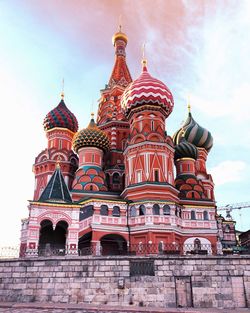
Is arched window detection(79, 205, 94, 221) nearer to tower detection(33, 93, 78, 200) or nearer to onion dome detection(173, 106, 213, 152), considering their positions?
tower detection(33, 93, 78, 200)

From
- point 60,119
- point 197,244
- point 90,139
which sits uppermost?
point 60,119

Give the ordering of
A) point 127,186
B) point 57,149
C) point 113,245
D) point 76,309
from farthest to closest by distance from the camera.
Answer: point 57,149
point 127,186
point 113,245
point 76,309

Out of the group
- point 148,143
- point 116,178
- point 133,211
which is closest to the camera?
point 133,211

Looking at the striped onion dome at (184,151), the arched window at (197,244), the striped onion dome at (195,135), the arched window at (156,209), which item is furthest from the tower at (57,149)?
the arched window at (197,244)

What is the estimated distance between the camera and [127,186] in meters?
27.9

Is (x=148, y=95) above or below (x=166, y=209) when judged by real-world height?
above

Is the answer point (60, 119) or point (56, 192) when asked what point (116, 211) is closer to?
point (56, 192)

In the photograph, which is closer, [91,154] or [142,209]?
[142,209]

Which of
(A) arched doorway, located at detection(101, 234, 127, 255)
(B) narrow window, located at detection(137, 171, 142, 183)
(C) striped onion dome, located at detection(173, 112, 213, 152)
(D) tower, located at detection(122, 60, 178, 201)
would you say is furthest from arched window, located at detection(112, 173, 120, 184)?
(C) striped onion dome, located at detection(173, 112, 213, 152)

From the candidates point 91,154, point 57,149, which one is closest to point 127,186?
point 91,154

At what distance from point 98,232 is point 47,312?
13217 millimetres

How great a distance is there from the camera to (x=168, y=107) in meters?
31.0

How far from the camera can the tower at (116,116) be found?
109 feet

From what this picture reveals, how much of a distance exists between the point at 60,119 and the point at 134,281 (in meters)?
26.0
